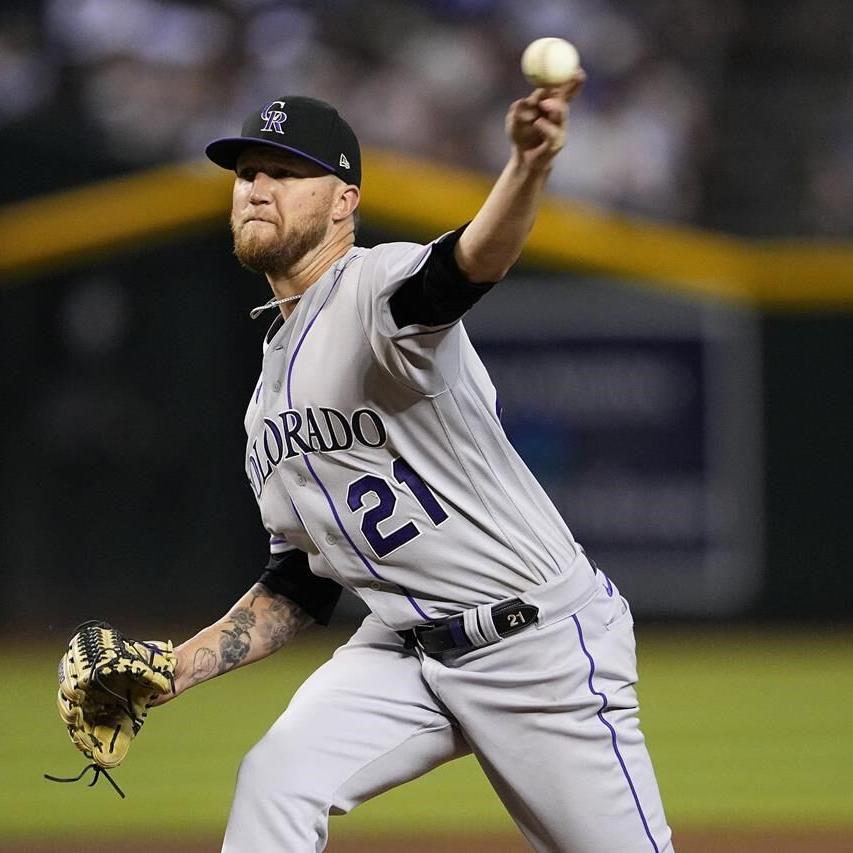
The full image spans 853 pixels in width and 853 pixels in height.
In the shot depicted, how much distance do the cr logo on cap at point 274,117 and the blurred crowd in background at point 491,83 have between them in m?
6.52

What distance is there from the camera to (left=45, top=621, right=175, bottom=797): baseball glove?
3.12 meters

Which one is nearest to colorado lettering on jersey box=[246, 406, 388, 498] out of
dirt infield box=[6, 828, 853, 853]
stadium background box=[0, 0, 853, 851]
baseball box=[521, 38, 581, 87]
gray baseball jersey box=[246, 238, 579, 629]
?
gray baseball jersey box=[246, 238, 579, 629]

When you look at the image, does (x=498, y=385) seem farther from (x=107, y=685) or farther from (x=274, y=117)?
(x=107, y=685)

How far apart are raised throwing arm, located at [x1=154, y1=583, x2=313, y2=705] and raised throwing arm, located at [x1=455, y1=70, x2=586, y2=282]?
3.50ft

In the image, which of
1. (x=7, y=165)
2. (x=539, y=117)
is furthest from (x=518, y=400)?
(x=539, y=117)

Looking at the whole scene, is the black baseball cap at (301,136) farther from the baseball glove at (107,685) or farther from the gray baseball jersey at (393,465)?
the baseball glove at (107,685)

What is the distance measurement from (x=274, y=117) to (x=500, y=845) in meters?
2.94

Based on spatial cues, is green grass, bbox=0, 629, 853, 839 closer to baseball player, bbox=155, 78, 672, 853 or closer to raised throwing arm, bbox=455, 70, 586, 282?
baseball player, bbox=155, 78, 672, 853

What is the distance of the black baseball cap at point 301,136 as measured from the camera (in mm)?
3281

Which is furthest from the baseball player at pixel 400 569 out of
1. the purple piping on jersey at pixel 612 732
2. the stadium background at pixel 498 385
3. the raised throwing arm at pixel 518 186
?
the stadium background at pixel 498 385

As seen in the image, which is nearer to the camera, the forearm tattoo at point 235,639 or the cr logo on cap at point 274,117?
the cr logo on cap at point 274,117

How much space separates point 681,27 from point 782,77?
0.73 metres

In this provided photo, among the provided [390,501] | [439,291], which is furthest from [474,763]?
[439,291]

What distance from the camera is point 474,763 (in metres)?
7.14
